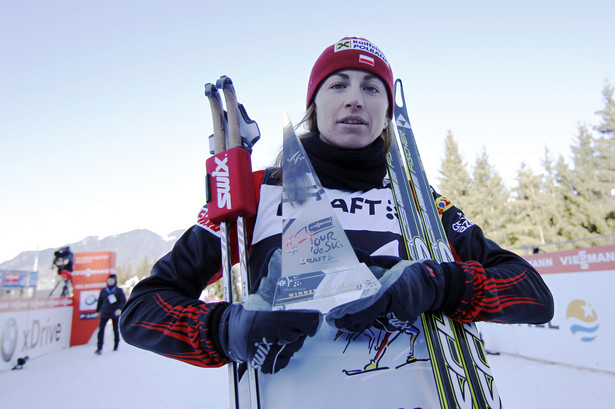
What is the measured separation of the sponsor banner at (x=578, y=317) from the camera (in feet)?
15.6

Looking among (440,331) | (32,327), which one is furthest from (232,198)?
(32,327)

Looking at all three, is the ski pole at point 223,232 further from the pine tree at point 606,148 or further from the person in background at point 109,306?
the pine tree at point 606,148

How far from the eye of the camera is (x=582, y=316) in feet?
16.8

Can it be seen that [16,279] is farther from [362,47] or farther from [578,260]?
[578,260]

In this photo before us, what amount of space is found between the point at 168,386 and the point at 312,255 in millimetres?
4956

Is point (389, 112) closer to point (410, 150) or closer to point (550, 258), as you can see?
point (410, 150)

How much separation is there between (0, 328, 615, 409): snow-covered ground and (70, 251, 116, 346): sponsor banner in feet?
10.4

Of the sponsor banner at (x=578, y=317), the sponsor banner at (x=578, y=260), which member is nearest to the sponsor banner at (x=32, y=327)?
the sponsor banner at (x=578, y=317)

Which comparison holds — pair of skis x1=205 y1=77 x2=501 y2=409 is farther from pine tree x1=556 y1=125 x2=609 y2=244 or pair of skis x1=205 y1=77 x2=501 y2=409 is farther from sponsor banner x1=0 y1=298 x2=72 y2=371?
pine tree x1=556 y1=125 x2=609 y2=244

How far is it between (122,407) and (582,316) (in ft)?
18.8

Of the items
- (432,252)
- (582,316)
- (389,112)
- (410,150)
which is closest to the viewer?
(432,252)

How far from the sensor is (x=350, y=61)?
1.29 meters

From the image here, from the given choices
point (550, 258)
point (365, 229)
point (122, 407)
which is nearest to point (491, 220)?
point (550, 258)

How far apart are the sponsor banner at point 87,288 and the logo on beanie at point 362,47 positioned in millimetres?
10910
